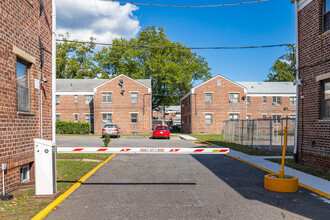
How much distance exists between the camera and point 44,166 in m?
6.36

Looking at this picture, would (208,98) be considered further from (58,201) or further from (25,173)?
(58,201)

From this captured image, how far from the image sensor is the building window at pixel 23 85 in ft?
24.8

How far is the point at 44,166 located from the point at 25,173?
6.76 feet

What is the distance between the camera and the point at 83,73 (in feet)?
204

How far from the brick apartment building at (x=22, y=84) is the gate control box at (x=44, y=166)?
0.84 meters

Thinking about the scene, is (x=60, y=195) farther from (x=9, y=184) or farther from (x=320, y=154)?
(x=320, y=154)

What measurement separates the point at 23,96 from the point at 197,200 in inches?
209

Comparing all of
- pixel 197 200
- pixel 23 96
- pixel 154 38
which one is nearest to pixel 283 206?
pixel 197 200

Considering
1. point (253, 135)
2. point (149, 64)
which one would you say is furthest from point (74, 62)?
point (253, 135)

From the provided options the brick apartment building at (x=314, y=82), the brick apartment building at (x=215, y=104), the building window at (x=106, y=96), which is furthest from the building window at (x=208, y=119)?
the brick apartment building at (x=314, y=82)

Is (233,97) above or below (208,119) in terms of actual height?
above

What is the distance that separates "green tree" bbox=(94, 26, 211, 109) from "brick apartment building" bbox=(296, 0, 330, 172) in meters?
39.4

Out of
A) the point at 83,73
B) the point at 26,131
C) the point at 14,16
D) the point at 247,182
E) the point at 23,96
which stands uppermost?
the point at 83,73

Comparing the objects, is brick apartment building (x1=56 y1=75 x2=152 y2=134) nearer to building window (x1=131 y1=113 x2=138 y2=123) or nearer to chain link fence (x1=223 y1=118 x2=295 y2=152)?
building window (x1=131 y1=113 x2=138 y2=123)
